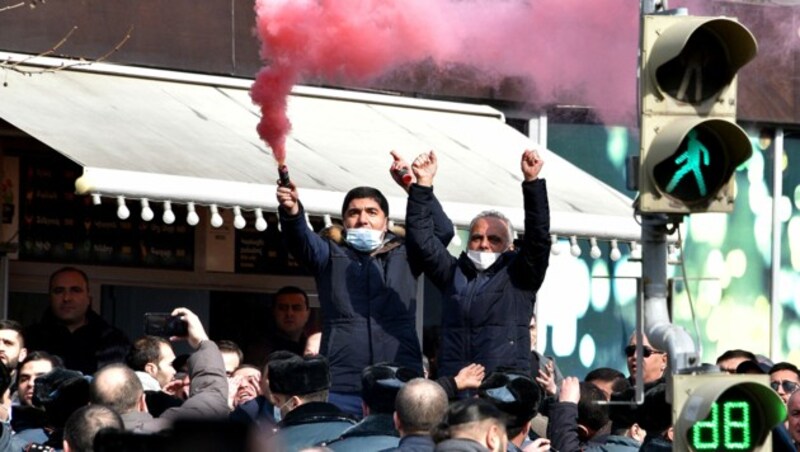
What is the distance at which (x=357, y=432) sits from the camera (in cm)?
784

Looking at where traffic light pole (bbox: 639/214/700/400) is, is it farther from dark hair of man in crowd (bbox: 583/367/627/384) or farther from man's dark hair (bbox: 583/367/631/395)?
dark hair of man in crowd (bbox: 583/367/627/384)

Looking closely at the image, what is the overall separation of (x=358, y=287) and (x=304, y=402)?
1531mm

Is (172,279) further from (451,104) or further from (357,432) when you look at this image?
(357,432)

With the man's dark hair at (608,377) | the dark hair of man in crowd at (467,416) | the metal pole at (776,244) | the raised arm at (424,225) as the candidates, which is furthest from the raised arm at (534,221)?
the metal pole at (776,244)

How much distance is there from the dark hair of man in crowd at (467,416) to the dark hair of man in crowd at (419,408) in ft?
0.68

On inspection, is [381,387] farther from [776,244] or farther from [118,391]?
[776,244]

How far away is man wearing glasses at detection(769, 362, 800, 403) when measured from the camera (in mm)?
11195

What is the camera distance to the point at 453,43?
13.8 m

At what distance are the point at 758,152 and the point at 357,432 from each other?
10.4 m

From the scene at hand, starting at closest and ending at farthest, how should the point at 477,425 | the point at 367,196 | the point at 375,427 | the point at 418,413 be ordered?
the point at 477,425, the point at 418,413, the point at 375,427, the point at 367,196

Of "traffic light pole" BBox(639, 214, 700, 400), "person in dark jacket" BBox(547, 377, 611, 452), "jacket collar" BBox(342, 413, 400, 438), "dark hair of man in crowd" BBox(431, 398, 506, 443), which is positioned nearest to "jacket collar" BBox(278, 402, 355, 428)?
"jacket collar" BBox(342, 413, 400, 438)

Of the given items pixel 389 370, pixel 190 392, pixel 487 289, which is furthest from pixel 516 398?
pixel 190 392

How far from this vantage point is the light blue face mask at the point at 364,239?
9.69 metres

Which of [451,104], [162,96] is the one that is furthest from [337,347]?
[451,104]
